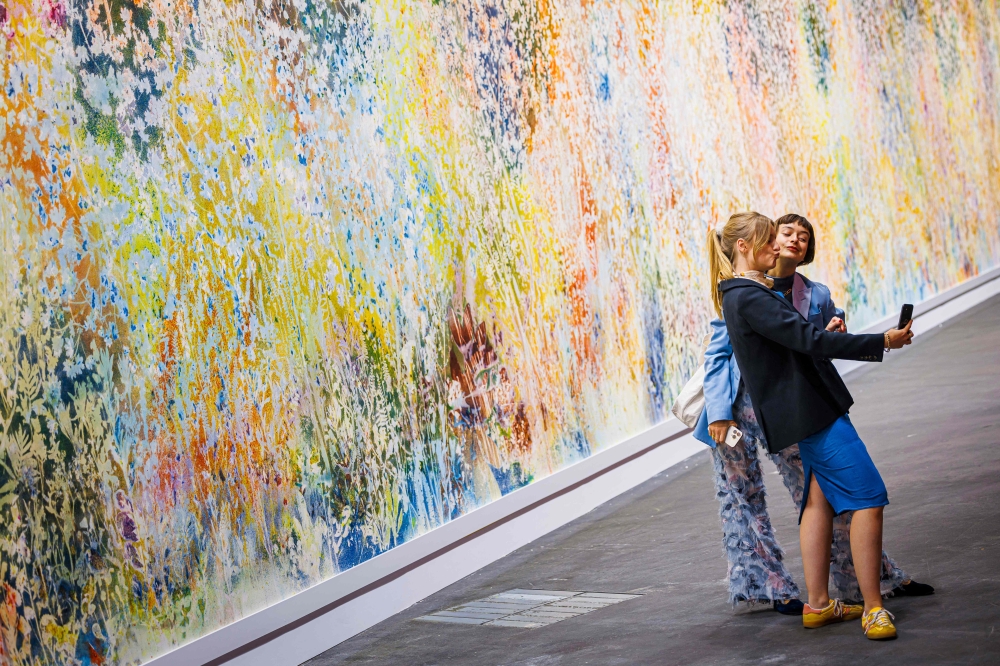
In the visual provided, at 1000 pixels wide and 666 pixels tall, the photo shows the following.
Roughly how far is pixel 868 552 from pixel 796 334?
2.52 feet

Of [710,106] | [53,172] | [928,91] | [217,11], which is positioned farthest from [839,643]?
[928,91]

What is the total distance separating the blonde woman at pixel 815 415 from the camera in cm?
372

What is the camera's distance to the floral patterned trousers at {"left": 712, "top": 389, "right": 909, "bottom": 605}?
428 centimetres

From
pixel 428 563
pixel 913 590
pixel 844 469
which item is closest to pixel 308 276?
pixel 428 563

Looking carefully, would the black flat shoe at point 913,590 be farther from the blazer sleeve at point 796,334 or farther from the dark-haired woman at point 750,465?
the blazer sleeve at point 796,334

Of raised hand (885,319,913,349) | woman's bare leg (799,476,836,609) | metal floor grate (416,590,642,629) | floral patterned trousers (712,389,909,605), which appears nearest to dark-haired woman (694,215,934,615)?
floral patterned trousers (712,389,909,605)

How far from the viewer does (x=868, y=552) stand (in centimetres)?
372

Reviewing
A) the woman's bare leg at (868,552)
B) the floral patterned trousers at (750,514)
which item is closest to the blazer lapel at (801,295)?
the floral patterned trousers at (750,514)

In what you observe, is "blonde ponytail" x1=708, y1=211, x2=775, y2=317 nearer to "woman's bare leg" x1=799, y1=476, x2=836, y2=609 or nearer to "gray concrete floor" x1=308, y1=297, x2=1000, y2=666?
"woman's bare leg" x1=799, y1=476, x2=836, y2=609

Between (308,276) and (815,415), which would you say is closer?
(815,415)

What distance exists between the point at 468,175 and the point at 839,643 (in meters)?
3.78

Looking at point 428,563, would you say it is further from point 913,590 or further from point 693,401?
point 913,590

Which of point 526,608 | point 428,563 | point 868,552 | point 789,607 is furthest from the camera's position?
point 428,563

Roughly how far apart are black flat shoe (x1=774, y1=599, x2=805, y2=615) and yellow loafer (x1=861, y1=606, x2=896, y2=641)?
21.3 inches
